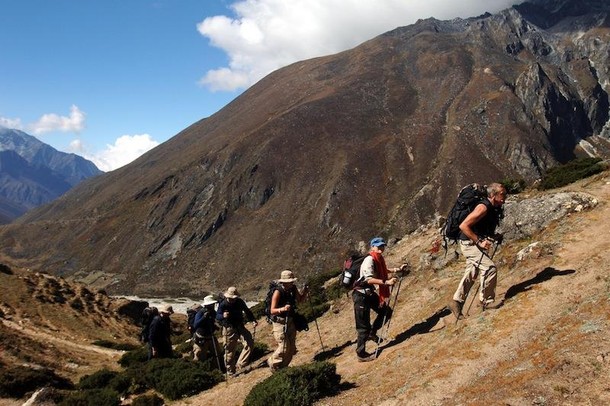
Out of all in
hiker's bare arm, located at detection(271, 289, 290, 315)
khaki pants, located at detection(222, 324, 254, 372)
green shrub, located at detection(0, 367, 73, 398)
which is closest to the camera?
hiker's bare arm, located at detection(271, 289, 290, 315)

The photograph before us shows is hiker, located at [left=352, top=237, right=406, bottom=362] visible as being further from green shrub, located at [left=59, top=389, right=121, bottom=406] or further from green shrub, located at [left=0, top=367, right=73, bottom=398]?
green shrub, located at [left=0, top=367, right=73, bottom=398]

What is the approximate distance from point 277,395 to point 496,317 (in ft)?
17.0

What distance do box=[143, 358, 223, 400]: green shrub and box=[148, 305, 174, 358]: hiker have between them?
931 mm

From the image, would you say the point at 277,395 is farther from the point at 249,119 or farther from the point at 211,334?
the point at 249,119

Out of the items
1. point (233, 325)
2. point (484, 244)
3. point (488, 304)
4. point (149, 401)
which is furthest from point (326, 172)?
point (484, 244)

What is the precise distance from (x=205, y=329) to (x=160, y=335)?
6.29 feet

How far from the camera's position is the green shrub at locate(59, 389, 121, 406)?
14595 millimetres

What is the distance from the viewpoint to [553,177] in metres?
23.1

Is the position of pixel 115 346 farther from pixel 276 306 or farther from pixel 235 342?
pixel 276 306

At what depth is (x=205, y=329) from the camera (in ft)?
55.4

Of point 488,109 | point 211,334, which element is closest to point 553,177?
point 211,334

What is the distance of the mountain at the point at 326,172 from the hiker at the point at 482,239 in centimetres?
7794

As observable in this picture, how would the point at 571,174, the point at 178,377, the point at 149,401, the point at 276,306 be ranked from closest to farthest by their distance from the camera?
1. the point at 276,306
2. the point at 149,401
3. the point at 178,377
4. the point at 571,174

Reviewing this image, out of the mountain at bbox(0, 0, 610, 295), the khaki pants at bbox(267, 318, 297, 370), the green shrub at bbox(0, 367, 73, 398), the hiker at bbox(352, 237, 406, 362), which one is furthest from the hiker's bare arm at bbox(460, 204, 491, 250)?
the mountain at bbox(0, 0, 610, 295)
